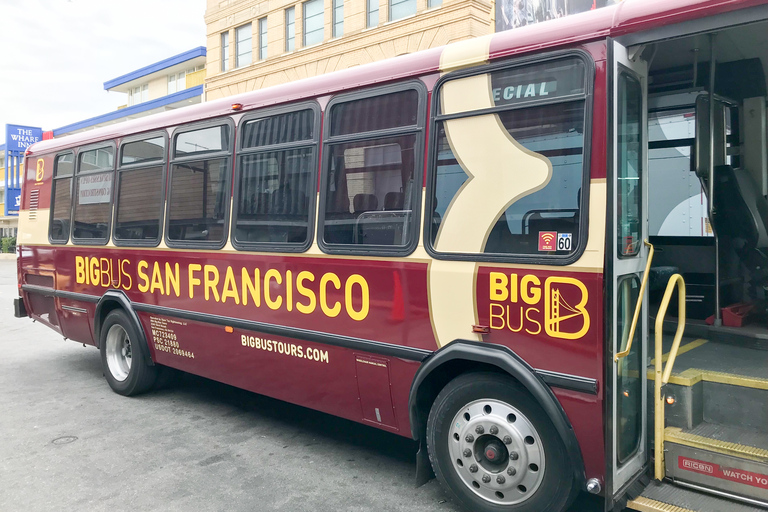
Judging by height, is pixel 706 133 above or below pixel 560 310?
above

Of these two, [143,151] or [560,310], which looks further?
[143,151]

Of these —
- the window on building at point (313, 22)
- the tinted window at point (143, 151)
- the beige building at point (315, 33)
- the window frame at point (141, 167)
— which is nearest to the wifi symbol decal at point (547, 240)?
the window frame at point (141, 167)

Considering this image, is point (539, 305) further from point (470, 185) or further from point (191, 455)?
point (191, 455)

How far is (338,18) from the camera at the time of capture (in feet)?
70.1

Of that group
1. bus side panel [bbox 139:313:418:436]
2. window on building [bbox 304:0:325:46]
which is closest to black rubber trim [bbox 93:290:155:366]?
bus side panel [bbox 139:313:418:436]

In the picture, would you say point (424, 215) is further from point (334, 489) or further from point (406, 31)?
point (406, 31)

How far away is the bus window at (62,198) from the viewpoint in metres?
7.28

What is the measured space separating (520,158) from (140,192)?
425 cm

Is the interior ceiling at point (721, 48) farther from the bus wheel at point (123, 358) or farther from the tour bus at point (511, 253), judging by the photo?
the bus wheel at point (123, 358)

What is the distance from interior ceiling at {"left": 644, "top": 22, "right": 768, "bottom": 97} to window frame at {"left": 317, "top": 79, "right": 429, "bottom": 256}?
1519mm

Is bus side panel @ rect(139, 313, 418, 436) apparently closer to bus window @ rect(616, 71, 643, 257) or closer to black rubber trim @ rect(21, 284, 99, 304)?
black rubber trim @ rect(21, 284, 99, 304)

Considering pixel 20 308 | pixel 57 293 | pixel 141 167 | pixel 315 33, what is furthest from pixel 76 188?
pixel 315 33

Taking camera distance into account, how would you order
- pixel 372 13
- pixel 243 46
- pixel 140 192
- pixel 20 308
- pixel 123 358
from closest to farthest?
pixel 140 192, pixel 123 358, pixel 20 308, pixel 372 13, pixel 243 46

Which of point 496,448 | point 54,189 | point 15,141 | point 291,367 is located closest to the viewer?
point 496,448
